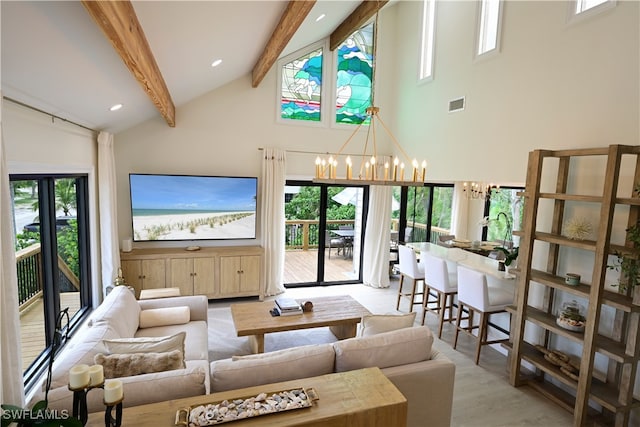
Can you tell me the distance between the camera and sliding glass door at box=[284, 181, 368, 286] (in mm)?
6246

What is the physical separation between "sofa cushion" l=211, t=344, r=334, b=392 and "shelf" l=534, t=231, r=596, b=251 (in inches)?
89.5

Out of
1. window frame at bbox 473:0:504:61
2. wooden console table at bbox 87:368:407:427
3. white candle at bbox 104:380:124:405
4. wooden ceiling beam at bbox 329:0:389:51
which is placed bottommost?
wooden console table at bbox 87:368:407:427

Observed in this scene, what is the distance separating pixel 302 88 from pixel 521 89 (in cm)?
335

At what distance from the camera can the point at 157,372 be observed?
2.16 metres

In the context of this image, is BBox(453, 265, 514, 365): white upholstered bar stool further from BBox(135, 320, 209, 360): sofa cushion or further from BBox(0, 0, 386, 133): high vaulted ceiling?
BBox(0, 0, 386, 133): high vaulted ceiling

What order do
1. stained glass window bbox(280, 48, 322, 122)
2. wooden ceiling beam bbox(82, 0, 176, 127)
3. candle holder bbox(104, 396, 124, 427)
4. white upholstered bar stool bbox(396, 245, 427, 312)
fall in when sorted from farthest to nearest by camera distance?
stained glass window bbox(280, 48, 322, 122), white upholstered bar stool bbox(396, 245, 427, 312), candle holder bbox(104, 396, 124, 427), wooden ceiling beam bbox(82, 0, 176, 127)

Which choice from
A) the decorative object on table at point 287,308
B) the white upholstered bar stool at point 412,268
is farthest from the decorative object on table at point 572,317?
the decorative object on table at point 287,308

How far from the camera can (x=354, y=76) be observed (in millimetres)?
6086

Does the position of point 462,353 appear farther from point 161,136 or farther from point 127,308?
point 161,136

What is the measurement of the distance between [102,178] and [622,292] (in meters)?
5.50

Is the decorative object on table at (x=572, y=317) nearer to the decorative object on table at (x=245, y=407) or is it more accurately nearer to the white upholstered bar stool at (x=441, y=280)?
the white upholstered bar stool at (x=441, y=280)

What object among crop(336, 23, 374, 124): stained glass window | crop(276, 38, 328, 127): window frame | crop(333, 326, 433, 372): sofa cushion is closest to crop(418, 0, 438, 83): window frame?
crop(336, 23, 374, 124): stained glass window

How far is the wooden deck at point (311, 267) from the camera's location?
6.47 meters

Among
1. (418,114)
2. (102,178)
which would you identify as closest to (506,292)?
(418,114)
